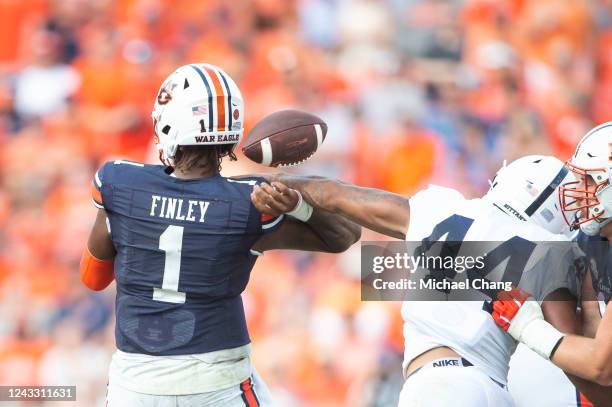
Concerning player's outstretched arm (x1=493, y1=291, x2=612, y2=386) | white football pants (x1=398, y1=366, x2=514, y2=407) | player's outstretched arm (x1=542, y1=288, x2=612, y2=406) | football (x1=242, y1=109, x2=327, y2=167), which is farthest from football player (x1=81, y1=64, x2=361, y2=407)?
player's outstretched arm (x1=542, y1=288, x2=612, y2=406)

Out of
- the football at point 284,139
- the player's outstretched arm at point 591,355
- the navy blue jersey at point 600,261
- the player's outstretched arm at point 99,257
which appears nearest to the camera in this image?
the player's outstretched arm at point 591,355

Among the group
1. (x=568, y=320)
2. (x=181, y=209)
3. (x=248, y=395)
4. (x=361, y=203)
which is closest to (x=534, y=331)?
(x=568, y=320)

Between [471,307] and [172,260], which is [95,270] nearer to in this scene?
[172,260]

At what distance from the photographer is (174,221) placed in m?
4.02

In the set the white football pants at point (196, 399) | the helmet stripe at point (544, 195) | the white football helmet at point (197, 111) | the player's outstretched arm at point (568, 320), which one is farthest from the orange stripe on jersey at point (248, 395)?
the helmet stripe at point (544, 195)

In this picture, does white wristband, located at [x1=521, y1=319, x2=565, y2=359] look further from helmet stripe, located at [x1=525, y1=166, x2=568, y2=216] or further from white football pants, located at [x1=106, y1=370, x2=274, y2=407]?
white football pants, located at [x1=106, y1=370, x2=274, y2=407]

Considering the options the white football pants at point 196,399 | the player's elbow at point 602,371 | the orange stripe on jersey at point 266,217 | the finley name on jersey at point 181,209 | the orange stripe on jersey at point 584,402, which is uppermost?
the finley name on jersey at point 181,209

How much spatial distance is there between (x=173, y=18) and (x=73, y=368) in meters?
3.85

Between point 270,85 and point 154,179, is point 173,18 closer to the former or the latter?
point 270,85

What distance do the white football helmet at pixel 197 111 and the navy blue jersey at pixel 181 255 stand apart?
159 millimetres

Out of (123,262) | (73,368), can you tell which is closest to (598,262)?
(123,262)

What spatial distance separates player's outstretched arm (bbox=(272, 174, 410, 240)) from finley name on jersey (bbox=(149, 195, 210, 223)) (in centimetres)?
40

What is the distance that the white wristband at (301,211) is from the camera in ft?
13.8

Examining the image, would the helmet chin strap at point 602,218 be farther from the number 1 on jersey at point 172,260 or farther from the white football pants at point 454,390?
the number 1 on jersey at point 172,260
